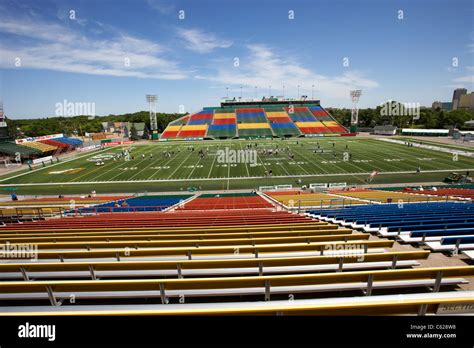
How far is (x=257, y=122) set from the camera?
290 feet

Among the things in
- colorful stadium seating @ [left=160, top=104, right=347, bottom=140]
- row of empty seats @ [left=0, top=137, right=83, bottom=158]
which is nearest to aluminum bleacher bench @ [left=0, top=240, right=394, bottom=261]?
row of empty seats @ [left=0, top=137, right=83, bottom=158]

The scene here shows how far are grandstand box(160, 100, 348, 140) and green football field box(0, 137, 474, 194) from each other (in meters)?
28.7

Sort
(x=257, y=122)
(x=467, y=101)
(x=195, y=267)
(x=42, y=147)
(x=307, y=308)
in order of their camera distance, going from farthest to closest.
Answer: (x=467, y=101) → (x=257, y=122) → (x=42, y=147) → (x=195, y=267) → (x=307, y=308)

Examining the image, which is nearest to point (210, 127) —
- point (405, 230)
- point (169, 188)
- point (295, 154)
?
point (295, 154)

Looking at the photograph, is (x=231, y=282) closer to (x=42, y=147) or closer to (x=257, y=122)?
(x=42, y=147)

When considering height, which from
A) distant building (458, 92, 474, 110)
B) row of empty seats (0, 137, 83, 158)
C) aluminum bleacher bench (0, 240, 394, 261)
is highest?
distant building (458, 92, 474, 110)

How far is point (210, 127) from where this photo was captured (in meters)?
84.1

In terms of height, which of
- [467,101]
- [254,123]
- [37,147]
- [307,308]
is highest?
[467,101]

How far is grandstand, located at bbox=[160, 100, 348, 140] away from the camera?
78062 millimetres

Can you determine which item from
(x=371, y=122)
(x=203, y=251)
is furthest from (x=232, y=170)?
(x=371, y=122)

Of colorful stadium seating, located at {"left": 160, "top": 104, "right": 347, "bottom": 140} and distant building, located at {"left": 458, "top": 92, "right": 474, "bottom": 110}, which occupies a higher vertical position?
distant building, located at {"left": 458, "top": 92, "right": 474, "bottom": 110}

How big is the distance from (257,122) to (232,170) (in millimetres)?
54136

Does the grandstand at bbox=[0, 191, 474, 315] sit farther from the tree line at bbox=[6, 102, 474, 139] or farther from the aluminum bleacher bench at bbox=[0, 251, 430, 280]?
the tree line at bbox=[6, 102, 474, 139]
